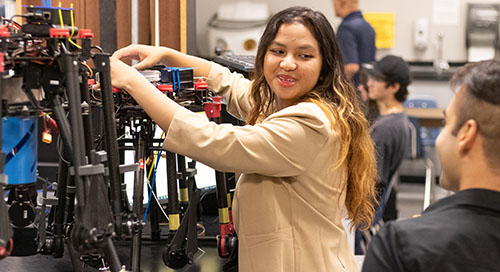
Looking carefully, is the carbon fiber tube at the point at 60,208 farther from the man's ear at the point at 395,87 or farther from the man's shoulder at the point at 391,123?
the man's ear at the point at 395,87

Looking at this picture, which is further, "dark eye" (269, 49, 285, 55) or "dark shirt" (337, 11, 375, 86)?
"dark shirt" (337, 11, 375, 86)

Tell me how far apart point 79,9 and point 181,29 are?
0.41 metres

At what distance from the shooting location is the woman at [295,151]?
64.2 inches

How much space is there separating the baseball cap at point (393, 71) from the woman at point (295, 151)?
2563mm

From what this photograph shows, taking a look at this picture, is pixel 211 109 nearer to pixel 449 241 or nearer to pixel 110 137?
pixel 110 137

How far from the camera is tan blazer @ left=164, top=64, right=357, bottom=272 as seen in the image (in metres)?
1.62

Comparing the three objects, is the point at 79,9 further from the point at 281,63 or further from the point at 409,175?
the point at 409,175

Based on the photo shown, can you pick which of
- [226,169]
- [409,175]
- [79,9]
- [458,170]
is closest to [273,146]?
[226,169]

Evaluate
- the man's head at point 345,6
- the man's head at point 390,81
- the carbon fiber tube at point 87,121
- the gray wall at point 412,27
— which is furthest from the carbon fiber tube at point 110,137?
the gray wall at point 412,27

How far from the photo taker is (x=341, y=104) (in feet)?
5.99

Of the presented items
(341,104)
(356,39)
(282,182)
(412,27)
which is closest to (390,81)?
(356,39)

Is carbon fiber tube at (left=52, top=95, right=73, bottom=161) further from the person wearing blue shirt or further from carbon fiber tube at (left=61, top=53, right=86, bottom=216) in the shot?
the person wearing blue shirt

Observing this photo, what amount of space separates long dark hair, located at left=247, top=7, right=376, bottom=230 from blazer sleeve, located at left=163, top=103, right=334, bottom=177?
70mm

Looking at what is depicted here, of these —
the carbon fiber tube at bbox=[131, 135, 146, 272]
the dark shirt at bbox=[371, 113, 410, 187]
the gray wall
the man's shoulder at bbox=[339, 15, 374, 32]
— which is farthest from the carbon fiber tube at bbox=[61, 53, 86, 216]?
the gray wall
